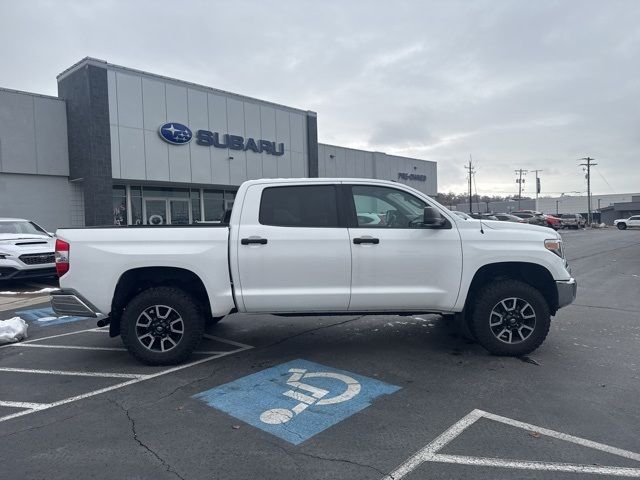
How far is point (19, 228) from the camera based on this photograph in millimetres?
11930

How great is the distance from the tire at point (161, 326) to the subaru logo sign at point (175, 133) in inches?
703

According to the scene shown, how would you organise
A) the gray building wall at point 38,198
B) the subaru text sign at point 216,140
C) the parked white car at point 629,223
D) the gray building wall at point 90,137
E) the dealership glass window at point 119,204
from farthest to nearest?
the parked white car at point 629,223 → the subaru text sign at point 216,140 → the dealership glass window at point 119,204 → the gray building wall at point 90,137 → the gray building wall at point 38,198

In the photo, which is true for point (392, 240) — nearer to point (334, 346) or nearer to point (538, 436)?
point (334, 346)

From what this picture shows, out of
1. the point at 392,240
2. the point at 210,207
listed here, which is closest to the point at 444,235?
the point at 392,240

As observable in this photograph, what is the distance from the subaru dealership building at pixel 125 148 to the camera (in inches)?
746

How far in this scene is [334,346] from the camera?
5.74 meters

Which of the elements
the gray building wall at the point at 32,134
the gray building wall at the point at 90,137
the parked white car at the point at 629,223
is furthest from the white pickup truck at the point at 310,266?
the parked white car at the point at 629,223

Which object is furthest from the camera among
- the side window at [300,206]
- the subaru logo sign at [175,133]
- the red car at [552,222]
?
the red car at [552,222]

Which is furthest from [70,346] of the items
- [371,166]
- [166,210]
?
[371,166]

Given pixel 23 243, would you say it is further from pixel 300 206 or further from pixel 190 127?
pixel 190 127

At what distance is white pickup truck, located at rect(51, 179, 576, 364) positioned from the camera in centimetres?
489

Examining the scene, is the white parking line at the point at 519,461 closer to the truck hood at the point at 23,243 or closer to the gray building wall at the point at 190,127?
the truck hood at the point at 23,243

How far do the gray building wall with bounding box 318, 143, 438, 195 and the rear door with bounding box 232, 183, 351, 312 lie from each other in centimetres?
2514

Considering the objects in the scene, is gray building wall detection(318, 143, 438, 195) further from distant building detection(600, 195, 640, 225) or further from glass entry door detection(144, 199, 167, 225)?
distant building detection(600, 195, 640, 225)
